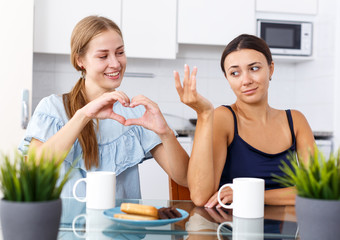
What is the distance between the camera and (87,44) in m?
1.68

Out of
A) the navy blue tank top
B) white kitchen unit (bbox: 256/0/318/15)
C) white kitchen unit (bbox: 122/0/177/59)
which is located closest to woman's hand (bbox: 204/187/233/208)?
the navy blue tank top

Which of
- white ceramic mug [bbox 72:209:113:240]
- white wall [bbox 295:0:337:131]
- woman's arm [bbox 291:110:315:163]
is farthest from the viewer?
white wall [bbox 295:0:337:131]

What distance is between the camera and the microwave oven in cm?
347

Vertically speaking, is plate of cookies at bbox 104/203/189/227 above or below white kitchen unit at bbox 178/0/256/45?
below

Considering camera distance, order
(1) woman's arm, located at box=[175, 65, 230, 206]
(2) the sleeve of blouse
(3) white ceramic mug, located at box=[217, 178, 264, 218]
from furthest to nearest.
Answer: (2) the sleeve of blouse → (1) woman's arm, located at box=[175, 65, 230, 206] → (3) white ceramic mug, located at box=[217, 178, 264, 218]

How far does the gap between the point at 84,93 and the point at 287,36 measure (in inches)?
90.1

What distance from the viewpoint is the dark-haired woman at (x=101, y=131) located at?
5.21 feet

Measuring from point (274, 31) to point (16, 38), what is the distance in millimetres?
1990

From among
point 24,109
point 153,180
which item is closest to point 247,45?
point 153,180

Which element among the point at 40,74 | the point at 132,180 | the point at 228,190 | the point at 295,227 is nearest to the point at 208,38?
the point at 40,74

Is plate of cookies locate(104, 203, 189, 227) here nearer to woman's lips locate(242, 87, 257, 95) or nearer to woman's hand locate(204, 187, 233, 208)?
woman's hand locate(204, 187, 233, 208)

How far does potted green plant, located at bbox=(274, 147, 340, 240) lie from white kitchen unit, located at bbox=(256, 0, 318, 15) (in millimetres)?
2962

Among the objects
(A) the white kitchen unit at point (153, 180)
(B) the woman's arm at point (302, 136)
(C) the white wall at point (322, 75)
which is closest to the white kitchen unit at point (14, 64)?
(A) the white kitchen unit at point (153, 180)

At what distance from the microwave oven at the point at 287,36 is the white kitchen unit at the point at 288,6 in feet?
0.29
